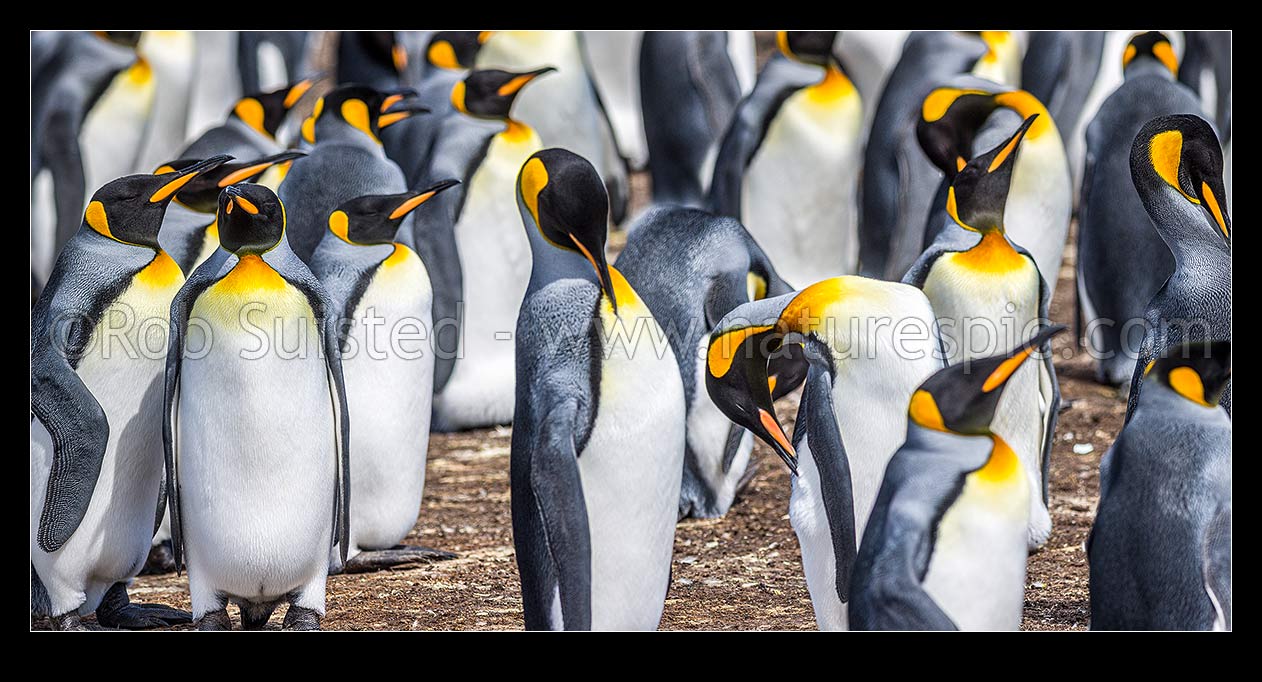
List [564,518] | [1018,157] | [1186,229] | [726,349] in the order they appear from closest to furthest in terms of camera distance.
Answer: [564,518] → [726,349] → [1186,229] → [1018,157]

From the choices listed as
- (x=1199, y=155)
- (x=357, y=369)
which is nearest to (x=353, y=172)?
(x=357, y=369)

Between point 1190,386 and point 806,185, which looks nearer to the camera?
point 1190,386

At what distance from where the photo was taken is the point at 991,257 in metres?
3.52

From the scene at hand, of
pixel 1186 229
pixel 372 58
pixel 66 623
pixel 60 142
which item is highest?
pixel 372 58

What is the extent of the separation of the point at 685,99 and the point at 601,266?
10.9 ft

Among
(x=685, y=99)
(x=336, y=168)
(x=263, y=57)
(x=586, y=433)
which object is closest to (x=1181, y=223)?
(x=586, y=433)

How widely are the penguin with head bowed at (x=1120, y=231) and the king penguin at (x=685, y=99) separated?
139cm

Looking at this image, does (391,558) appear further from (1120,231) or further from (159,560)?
(1120,231)

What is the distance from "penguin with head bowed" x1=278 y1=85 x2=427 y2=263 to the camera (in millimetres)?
4191

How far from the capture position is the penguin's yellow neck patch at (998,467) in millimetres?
2424

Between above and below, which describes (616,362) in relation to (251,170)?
below

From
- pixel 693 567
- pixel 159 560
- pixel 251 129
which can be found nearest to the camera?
pixel 693 567

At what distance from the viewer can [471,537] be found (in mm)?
3920

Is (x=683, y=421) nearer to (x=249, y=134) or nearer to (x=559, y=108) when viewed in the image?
(x=249, y=134)
